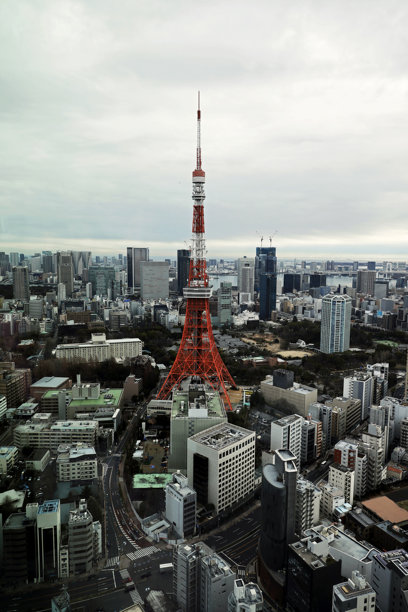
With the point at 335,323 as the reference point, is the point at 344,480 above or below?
below

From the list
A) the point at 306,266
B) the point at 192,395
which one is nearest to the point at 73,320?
the point at 192,395

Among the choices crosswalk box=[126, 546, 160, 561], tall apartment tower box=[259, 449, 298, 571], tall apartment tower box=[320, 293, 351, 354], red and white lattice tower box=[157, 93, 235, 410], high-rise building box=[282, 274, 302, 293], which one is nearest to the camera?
tall apartment tower box=[259, 449, 298, 571]

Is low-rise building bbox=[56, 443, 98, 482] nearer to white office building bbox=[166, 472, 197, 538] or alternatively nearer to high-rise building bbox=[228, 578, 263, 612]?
white office building bbox=[166, 472, 197, 538]

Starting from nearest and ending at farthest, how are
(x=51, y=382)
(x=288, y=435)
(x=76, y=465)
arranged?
(x=76, y=465) → (x=288, y=435) → (x=51, y=382)

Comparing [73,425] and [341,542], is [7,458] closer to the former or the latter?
[73,425]

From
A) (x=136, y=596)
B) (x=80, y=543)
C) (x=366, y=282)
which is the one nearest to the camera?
(x=136, y=596)

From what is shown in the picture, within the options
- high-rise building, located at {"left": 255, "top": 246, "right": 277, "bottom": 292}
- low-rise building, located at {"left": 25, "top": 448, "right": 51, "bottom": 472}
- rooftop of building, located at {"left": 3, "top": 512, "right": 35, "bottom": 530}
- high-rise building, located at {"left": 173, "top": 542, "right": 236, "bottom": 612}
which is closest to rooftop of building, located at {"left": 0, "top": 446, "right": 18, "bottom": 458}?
low-rise building, located at {"left": 25, "top": 448, "right": 51, "bottom": 472}

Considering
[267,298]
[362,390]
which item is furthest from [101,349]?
[267,298]
